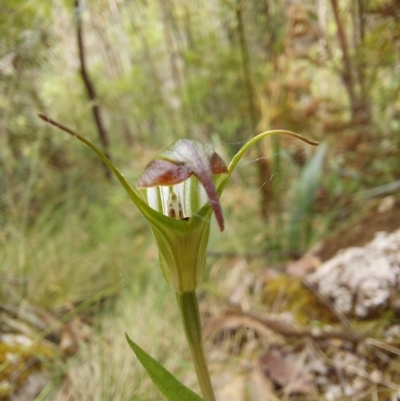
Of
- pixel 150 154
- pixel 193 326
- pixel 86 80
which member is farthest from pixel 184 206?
pixel 150 154

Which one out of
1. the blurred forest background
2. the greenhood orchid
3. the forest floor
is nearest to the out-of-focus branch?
the blurred forest background

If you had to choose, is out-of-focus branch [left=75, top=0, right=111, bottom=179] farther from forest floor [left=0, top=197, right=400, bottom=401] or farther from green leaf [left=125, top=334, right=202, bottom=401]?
green leaf [left=125, top=334, right=202, bottom=401]

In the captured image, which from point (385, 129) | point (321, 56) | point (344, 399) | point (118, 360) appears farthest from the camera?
point (385, 129)

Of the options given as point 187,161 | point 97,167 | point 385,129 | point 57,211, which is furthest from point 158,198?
point 97,167

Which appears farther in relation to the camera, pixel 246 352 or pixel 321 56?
pixel 321 56

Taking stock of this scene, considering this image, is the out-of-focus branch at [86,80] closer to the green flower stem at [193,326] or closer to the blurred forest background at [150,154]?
the blurred forest background at [150,154]

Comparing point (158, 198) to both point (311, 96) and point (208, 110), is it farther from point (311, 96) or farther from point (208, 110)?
point (208, 110)

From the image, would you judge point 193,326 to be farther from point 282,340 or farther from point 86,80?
point 86,80
